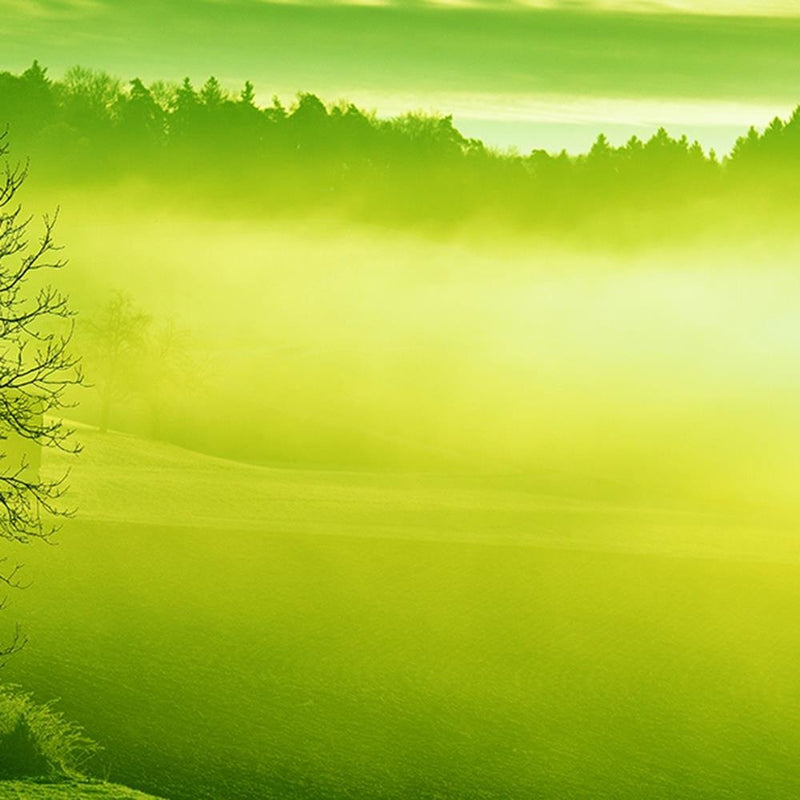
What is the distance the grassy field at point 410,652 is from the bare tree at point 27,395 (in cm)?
200

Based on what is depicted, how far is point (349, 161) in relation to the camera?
145375 millimetres

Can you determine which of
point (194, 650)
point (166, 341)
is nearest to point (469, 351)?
point (166, 341)

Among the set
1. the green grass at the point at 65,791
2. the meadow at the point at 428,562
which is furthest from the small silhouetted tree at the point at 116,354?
the green grass at the point at 65,791

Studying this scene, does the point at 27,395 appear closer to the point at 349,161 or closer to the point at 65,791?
the point at 65,791

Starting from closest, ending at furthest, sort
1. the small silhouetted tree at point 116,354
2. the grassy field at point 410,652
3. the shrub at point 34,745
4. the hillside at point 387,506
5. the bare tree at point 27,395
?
1. the bare tree at point 27,395
2. the shrub at point 34,745
3. the grassy field at point 410,652
4. the hillside at point 387,506
5. the small silhouetted tree at point 116,354

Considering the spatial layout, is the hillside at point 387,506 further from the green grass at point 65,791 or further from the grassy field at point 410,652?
the green grass at point 65,791

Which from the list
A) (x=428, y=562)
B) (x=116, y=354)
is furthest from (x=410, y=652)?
(x=116, y=354)

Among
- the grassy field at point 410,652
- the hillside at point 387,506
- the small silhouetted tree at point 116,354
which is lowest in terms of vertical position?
the grassy field at point 410,652

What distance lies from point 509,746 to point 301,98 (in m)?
120

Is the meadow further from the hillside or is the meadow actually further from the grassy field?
the hillside

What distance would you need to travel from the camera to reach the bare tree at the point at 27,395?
853 inches

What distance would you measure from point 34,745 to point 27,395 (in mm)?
6235

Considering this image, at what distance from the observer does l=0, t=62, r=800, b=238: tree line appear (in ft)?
446

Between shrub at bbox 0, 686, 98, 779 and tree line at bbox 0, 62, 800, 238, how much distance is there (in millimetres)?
110316
